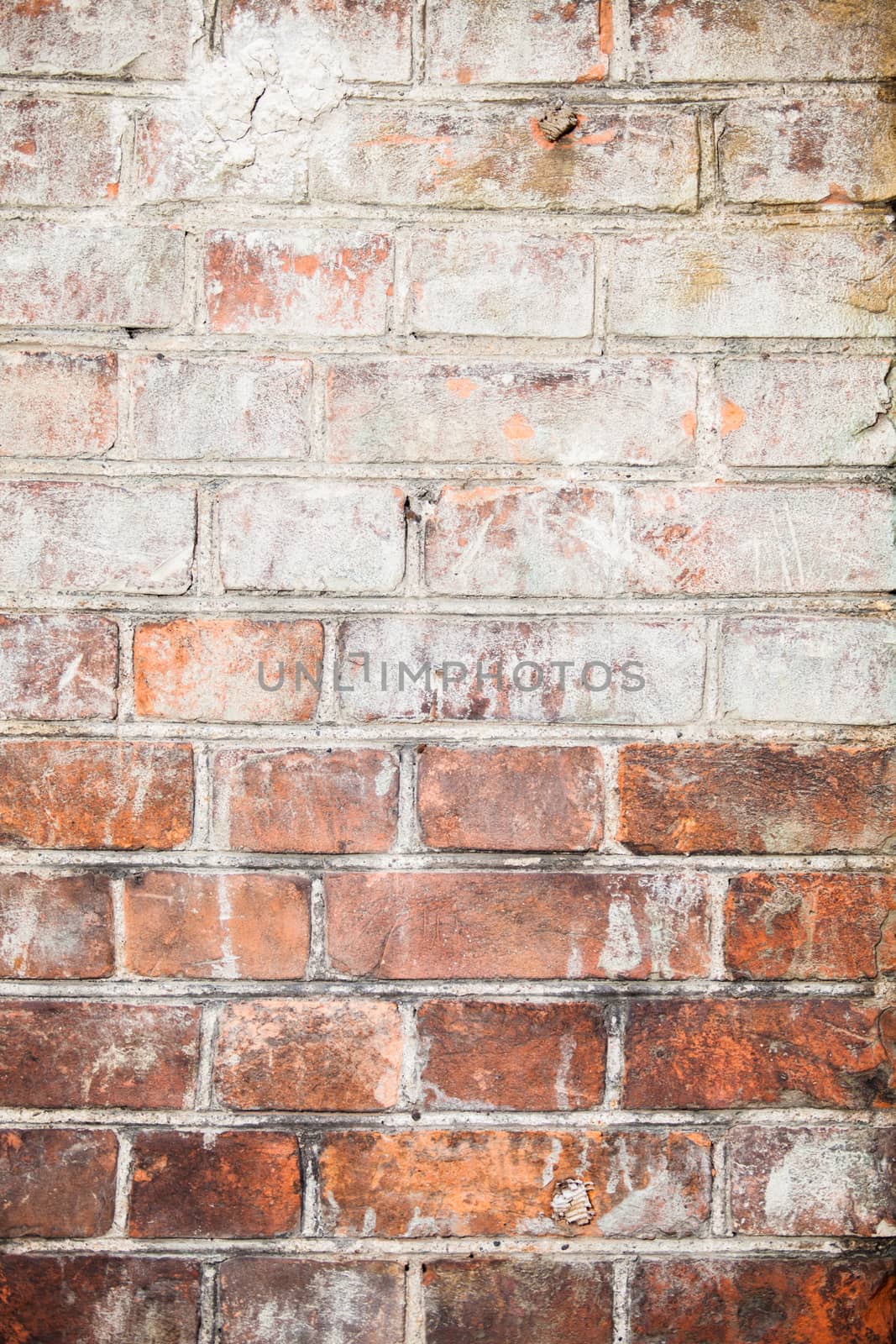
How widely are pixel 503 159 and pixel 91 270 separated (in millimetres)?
384

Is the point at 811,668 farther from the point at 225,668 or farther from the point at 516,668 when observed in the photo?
the point at 225,668

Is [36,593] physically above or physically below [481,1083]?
above

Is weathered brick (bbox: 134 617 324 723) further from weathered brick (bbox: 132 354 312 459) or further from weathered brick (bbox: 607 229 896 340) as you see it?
weathered brick (bbox: 607 229 896 340)

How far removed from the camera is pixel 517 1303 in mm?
908

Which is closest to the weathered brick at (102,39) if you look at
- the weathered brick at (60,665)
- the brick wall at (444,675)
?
the brick wall at (444,675)

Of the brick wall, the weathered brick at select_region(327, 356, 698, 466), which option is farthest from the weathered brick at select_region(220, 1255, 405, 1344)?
the weathered brick at select_region(327, 356, 698, 466)

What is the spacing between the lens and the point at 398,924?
0.91 meters

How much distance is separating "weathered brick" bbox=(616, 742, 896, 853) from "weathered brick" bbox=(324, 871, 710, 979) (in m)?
0.04

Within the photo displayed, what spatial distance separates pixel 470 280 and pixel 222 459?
10.9 inches

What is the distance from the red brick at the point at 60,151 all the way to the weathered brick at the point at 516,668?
0.46 meters

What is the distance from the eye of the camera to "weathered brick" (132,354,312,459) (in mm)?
917

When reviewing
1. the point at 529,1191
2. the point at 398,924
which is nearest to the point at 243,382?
the point at 398,924

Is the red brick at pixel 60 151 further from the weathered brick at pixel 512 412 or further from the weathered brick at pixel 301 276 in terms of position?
the weathered brick at pixel 512 412

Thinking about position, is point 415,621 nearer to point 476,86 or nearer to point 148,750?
point 148,750
